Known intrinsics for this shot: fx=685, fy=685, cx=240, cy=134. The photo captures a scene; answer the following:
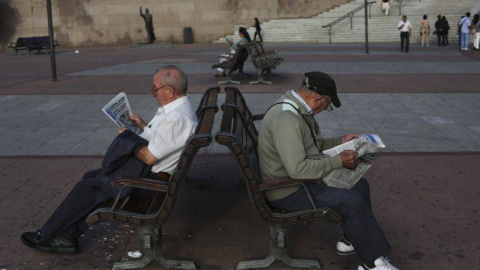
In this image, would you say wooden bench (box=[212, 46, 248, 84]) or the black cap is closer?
the black cap

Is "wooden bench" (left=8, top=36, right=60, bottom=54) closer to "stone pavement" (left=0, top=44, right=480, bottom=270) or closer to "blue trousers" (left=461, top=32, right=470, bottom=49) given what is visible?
"stone pavement" (left=0, top=44, right=480, bottom=270)

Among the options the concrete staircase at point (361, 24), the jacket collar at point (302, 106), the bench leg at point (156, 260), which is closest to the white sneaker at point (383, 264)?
the jacket collar at point (302, 106)

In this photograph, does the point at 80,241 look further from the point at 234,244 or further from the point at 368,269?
the point at 368,269

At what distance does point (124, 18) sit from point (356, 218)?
31.5 meters

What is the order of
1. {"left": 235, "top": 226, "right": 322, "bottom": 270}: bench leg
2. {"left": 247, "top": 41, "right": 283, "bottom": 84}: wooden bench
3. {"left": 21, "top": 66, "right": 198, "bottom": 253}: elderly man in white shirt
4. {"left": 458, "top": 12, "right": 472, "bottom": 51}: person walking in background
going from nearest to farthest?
{"left": 235, "top": 226, "right": 322, "bottom": 270}: bench leg
{"left": 21, "top": 66, "right": 198, "bottom": 253}: elderly man in white shirt
{"left": 247, "top": 41, "right": 283, "bottom": 84}: wooden bench
{"left": 458, "top": 12, "right": 472, "bottom": 51}: person walking in background

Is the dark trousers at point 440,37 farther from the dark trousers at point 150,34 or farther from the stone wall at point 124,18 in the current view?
the dark trousers at point 150,34

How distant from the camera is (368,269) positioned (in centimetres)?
439

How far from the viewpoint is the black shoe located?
4863 mm

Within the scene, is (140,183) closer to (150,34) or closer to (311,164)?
(311,164)

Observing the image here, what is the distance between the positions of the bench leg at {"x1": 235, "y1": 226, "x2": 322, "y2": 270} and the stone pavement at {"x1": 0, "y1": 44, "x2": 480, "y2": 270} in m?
0.14

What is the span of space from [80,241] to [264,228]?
141 cm

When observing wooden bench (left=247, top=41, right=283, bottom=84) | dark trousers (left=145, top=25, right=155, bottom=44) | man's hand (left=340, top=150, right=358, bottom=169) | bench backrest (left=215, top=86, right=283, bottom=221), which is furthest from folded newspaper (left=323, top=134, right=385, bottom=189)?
dark trousers (left=145, top=25, right=155, bottom=44)

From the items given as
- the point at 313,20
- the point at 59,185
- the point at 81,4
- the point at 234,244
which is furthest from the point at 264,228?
the point at 81,4

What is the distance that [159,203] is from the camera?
4641 millimetres
